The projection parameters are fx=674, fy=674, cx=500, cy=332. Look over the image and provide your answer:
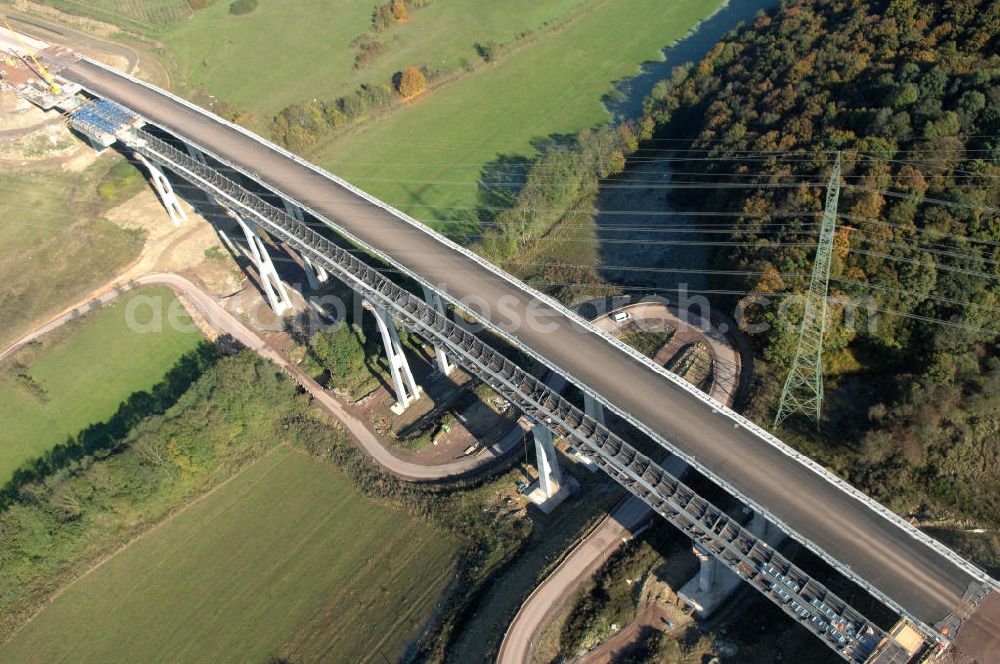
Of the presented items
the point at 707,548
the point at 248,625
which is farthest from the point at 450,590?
the point at 707,548

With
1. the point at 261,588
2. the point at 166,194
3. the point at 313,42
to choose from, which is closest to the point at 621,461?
the point at 261,588

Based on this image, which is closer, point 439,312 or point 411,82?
point 439,312

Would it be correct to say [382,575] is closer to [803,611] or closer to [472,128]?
[803,611]

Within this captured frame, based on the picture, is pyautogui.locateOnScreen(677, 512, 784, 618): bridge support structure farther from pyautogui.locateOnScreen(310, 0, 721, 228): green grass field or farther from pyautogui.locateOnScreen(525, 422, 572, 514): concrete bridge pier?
pyautogui.locateOnScreen(310, 0, 721, 228): green grass field

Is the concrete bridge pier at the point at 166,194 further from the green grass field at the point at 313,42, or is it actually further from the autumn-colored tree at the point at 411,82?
the autumn-colored tree at the point at 411,82

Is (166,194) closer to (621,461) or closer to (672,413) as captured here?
(621,461)

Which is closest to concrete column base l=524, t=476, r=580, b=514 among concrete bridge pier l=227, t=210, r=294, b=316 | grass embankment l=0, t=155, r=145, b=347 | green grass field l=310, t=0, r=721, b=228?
green grass field l=310, t=0, r=721, b=228
